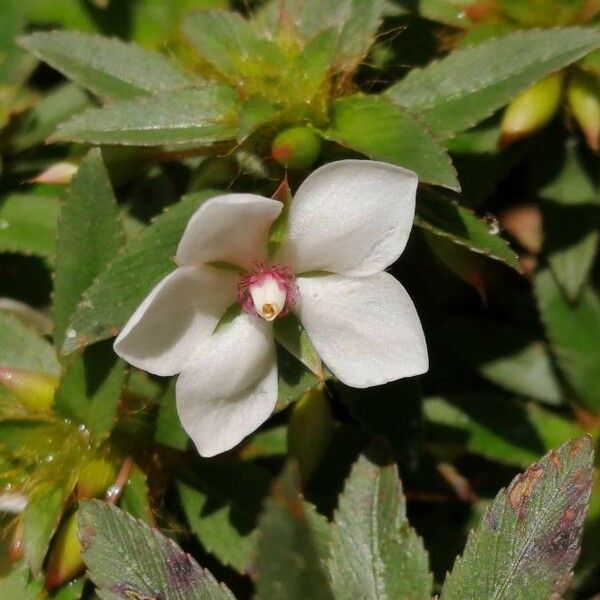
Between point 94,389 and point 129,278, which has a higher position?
point 129,278

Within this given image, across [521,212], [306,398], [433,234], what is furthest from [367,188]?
[521,212]

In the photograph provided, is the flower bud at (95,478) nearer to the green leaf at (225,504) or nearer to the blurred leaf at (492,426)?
the green leaf at (225,504)

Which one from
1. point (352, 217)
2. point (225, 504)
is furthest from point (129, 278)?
point (225, 504)

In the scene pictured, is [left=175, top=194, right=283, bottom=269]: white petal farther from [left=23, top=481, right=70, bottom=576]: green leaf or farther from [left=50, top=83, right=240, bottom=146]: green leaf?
[left=23, top=481, right=70, bottom=576]: green leaf

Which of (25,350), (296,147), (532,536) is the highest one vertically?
(296,147)

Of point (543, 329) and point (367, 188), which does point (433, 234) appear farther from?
point (543, 329)

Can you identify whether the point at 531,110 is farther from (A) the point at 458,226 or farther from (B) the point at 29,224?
(B) the point at 29,224
